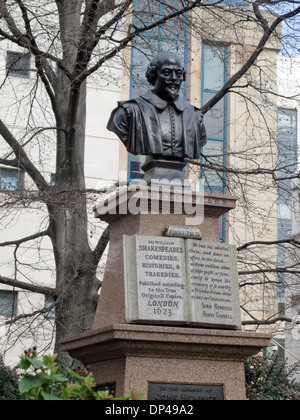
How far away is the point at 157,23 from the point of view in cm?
1289

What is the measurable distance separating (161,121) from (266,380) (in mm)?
3535

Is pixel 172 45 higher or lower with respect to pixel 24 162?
higher

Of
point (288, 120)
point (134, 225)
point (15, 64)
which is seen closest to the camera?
point (134, 225)

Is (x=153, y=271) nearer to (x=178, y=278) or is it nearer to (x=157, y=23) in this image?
(x=178, y=278)

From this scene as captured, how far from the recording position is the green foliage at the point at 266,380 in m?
9.62

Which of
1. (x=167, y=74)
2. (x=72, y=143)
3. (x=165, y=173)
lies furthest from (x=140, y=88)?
Result: (x=165, y=173)

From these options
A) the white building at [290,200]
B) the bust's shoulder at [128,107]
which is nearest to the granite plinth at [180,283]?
the bust's shoulder at [128,107]

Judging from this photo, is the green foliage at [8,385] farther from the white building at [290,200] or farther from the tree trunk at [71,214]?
the white building at [290,200]

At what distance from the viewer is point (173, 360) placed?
7.87 m

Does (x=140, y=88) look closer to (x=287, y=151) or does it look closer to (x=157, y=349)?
(x=287, y=151)

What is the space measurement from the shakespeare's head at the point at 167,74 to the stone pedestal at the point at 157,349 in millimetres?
1357

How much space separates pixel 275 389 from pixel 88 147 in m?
14.4

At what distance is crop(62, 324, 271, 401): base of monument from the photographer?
25.2 feet
